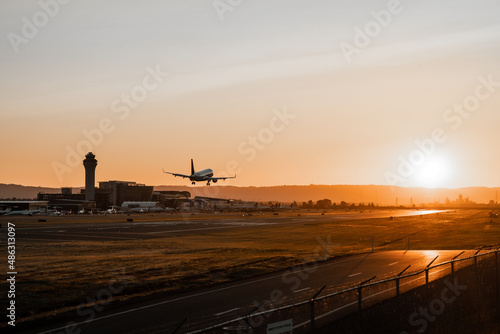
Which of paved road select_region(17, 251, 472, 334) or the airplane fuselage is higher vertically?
the airplane fuselage

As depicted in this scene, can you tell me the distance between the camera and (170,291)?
27.0 metres

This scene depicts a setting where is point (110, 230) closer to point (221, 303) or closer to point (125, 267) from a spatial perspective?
point (125, 267)

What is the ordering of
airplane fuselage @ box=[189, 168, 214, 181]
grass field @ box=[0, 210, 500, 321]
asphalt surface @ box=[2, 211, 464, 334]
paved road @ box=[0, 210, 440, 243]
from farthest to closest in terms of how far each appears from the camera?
1. airplane fuselage @ box=[189, 168, 214, 181]
2. paved road @ box=[0, 210, 440, 243]
3. grass field @ box=[0, 210, 500, 321]
4. asphalt surface @ box=[2, 211, 464, 334]

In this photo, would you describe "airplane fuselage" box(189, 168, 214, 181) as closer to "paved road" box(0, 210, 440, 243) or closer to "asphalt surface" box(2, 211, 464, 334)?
"paved road" box(0, 210, 440, 243)

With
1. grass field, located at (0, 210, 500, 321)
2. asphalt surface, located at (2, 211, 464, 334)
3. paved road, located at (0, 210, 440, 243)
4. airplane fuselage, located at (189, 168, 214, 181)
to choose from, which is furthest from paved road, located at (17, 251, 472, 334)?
airplane fuselage, located at (189, 168, 214, 181)

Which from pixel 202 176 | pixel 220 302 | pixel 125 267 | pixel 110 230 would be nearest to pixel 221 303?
pixel 220 302

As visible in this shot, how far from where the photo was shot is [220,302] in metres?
23.7

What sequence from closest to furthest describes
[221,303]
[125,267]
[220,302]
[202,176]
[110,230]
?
[221,303]
[220,302]
[125,267]
[110,230]
[202,176]

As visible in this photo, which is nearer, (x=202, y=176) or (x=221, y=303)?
(x=221, y=303)

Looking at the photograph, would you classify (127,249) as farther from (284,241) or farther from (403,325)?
(403,325)

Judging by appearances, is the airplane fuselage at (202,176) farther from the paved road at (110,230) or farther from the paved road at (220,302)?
the paved road at (220,302)

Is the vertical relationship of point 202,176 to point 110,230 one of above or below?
above

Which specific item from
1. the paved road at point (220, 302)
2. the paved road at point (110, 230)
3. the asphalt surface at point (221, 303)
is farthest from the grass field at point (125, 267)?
the paved road at point (110, 230)

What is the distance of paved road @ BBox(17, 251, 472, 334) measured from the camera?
19.2 m
